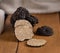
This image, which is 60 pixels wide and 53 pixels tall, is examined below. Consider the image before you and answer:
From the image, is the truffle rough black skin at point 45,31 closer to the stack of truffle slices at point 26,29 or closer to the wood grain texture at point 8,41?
the stack of truffle slices at point 26,29

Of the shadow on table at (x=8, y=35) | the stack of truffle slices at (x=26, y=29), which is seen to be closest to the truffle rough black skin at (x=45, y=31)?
the stack of truffle slices at (x=26, y=29)

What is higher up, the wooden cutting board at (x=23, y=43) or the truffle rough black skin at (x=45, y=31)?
the truffle rough black skin at (x=45, y=31)

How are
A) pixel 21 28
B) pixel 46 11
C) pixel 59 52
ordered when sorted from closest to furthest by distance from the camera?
Answer: pixel 59 52, pixel 21 28, pixel 46 11

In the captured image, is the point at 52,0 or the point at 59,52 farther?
the point at 52,0

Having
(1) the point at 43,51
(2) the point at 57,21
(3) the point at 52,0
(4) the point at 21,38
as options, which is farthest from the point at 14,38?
(3) the point at 52,0

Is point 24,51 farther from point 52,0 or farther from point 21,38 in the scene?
point 52,0

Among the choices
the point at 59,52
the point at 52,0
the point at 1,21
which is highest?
the point at 52,0

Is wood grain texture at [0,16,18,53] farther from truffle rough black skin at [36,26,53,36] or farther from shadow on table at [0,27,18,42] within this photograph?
truffle rough black skin at [36,26,53,36]

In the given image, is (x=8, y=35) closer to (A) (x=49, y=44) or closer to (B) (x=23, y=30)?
(B) (x=23, y=30)
